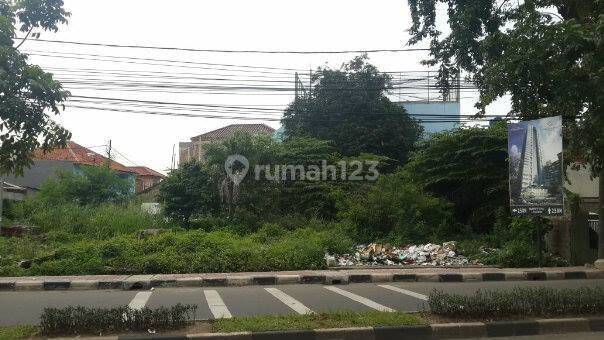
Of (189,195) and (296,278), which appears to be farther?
(189,195)

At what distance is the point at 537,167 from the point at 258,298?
6.55 metres

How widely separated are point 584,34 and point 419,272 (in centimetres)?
737

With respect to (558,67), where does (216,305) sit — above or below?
Answer: below

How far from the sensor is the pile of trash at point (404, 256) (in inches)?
614

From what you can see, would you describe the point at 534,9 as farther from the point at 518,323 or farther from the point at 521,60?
the point at 518,323

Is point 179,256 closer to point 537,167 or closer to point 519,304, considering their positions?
point 537,167

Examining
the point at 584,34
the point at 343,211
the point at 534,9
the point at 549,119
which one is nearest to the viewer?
the point at 584,34

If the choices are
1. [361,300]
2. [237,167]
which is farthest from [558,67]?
[237,167]

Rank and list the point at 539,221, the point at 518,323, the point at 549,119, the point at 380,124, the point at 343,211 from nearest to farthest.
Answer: the point at 518,323 → the point at 549,119 → the point at 539,221 → the point at 343,211 → the point at 380,124

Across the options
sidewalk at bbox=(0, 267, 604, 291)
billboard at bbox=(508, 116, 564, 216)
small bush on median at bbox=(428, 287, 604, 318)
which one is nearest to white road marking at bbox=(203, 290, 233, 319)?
sidewalk at bbox=(0, 267, 604, 291)

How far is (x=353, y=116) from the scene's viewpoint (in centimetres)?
2956

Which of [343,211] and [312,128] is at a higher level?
[312,128]

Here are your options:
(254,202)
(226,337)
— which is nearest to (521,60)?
(226,337)

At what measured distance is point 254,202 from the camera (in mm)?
22250
